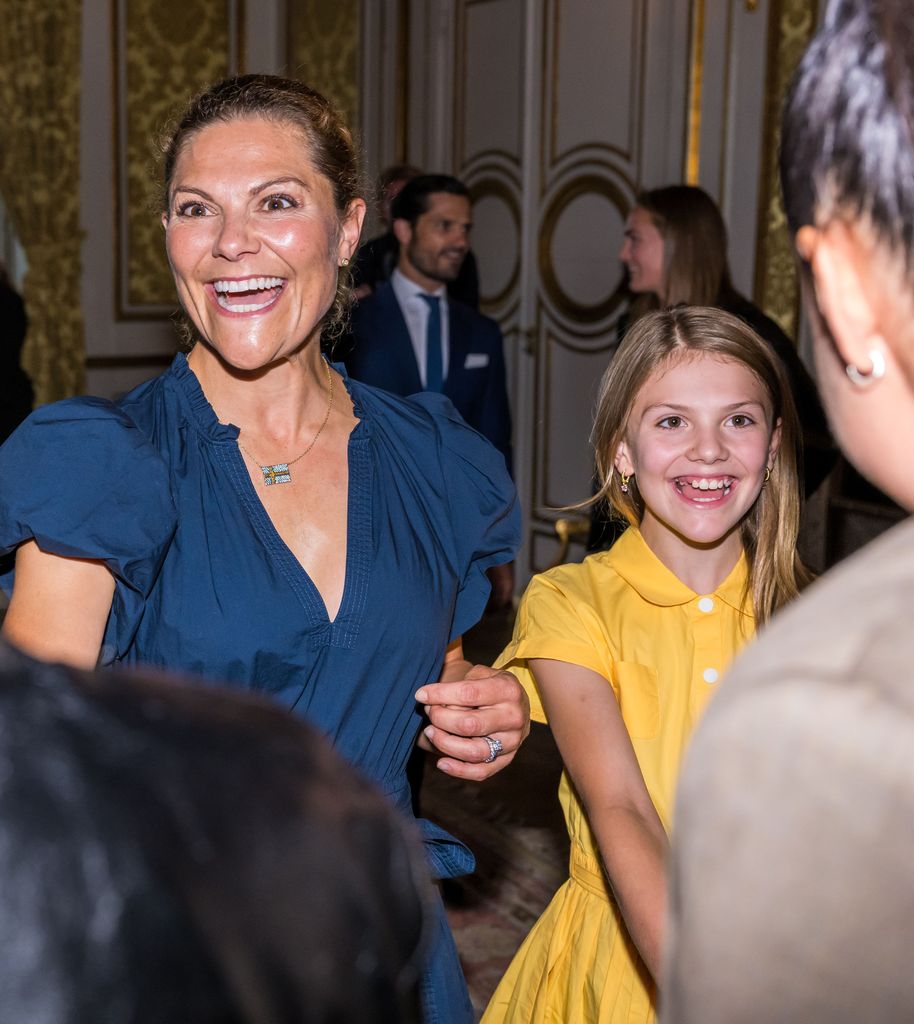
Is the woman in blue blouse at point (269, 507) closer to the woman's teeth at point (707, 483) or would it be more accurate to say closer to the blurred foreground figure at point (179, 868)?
the woman's teeth at point (707, 483)

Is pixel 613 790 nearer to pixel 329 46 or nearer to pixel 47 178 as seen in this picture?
pixel 47 178

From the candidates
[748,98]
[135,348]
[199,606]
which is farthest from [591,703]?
[135,348]

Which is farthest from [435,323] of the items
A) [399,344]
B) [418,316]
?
[399,344]

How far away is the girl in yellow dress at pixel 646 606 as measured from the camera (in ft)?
5.42

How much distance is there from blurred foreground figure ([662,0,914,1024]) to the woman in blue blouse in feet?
3.05

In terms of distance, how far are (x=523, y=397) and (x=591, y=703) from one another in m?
4.74

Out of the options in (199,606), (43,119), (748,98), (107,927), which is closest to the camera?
(107,927)

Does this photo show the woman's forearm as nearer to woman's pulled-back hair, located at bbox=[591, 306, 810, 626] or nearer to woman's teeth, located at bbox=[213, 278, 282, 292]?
woman's pulled-back hair, located at bbox=[591, 306, 810, 626]

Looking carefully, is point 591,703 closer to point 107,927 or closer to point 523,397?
point 107,927

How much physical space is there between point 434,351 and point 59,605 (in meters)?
3.41

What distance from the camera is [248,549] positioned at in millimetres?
1471

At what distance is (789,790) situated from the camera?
0.50 metres

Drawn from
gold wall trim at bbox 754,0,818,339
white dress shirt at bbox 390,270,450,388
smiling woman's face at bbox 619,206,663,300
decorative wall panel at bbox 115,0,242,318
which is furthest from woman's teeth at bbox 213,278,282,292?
decorative wall panel at bbox 115,0,242,318

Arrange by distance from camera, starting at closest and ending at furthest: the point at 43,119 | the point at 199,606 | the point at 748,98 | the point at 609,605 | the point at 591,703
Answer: the point at 199,606, the point at 591,703, the point at 609,605, the point at 748,98, the point at 43,119
